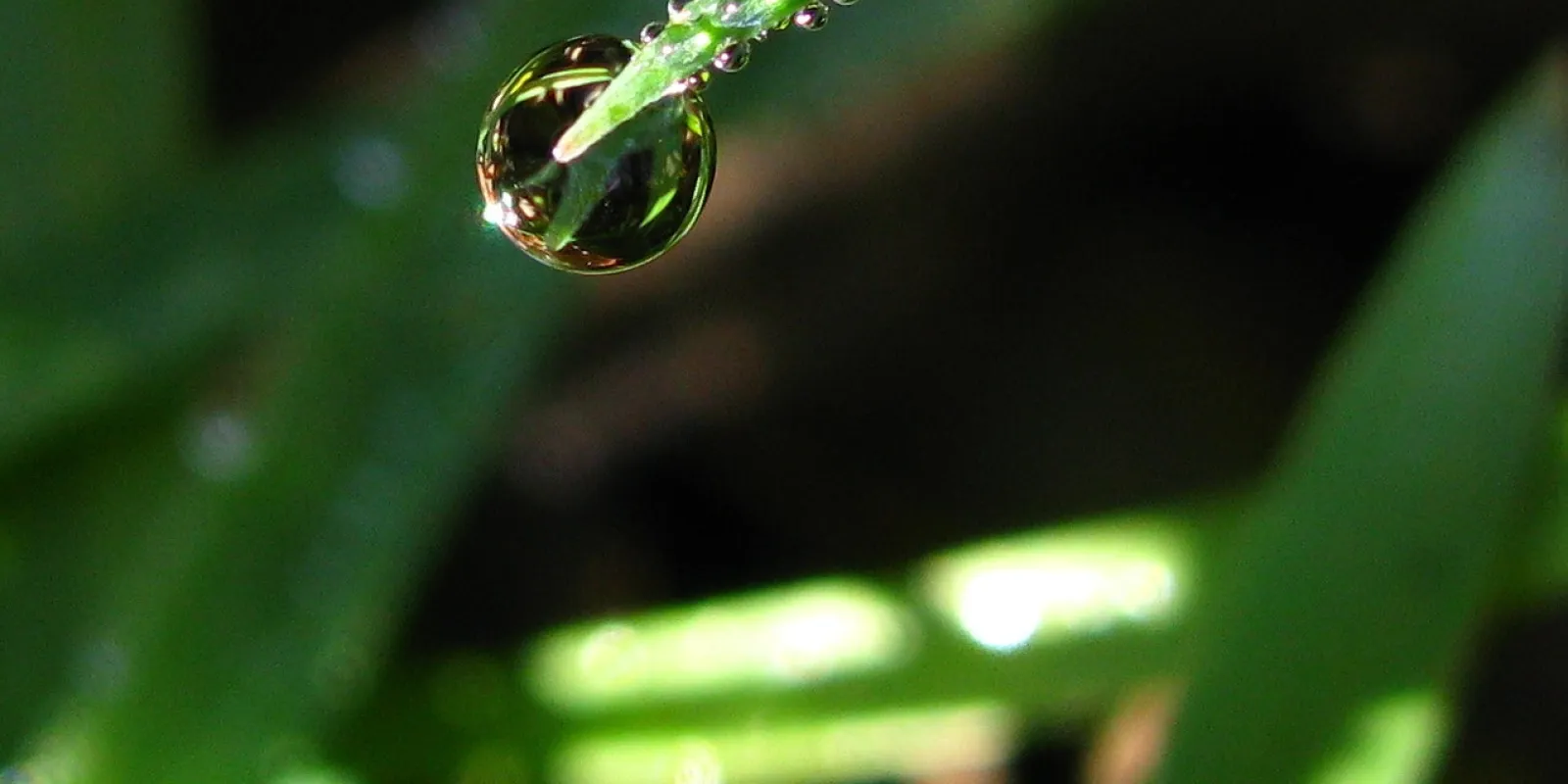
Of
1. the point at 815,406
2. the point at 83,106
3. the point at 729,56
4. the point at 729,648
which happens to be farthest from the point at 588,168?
the point at 815,406

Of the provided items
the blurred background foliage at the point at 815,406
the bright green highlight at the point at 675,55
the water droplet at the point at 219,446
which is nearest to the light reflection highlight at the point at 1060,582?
the blurred background foliage at the point at 815,406

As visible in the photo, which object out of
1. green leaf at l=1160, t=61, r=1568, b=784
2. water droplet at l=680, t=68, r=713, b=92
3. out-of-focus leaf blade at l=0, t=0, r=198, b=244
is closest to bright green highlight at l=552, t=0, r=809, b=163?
water droplet at l=680, t=68, r=713, b=92

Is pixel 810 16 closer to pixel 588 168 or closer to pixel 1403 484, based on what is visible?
pixel 588 168

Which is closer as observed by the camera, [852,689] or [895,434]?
[852,689]

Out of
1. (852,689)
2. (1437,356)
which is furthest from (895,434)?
(1437,356)

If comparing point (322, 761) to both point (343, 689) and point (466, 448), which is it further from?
point (466, 448)

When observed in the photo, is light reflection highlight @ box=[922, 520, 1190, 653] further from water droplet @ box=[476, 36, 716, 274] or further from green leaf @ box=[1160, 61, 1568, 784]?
water droplet @ box=[476, 36, 716, 274]

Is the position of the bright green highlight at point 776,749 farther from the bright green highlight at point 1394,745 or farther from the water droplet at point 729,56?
Answer: the water droplet at point 729,56
